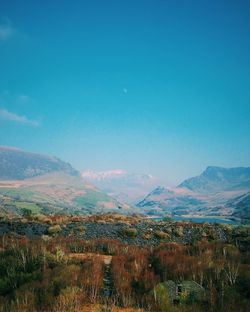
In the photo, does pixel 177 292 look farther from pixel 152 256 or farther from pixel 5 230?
pixel 5 230

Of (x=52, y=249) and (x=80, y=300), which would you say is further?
(x=52, y=249)

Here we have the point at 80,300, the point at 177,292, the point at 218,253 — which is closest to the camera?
the point at 80,300

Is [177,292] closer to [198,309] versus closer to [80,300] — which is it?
[198,309]

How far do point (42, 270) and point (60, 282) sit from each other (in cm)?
250

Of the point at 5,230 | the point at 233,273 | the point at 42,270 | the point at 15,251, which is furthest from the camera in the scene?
the point at 5,230

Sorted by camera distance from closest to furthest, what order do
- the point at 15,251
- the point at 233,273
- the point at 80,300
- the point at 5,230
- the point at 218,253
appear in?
the point at 80,300 → the point at 233,273 → the point at 15,251 → the point at 218,253 → the point at 5,230

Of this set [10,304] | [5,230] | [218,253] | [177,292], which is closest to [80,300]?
[10,304]

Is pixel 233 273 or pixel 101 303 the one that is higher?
pixel 233 273

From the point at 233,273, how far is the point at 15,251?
10.1 m

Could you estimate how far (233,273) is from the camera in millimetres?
11961

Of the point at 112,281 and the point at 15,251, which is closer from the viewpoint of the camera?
the point at 112,281

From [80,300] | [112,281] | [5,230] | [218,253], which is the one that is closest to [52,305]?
[80,300]

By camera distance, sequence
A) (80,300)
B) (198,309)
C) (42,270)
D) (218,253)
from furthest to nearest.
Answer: (218,253) → (42,270) → (80,300) → (198,309)

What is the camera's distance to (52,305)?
938cm
